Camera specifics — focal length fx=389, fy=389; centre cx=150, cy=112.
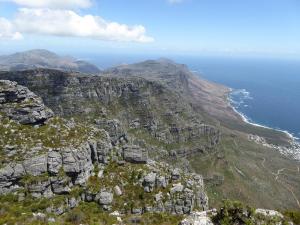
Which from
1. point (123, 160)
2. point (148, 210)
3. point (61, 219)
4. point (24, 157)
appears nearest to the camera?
point (61, 219)

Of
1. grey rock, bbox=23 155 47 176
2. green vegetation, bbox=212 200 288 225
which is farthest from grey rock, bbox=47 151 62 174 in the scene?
green vegetation, bbox=212 200 288 225

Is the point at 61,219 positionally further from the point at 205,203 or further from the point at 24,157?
the point at 205,203

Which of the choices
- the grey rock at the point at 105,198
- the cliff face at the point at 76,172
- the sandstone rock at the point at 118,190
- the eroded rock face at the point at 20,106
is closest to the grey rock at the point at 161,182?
the cliff face at the point at 76,172

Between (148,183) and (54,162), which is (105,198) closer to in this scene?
(148,183)

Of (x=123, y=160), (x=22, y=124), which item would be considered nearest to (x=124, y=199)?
(x=123, y=160)

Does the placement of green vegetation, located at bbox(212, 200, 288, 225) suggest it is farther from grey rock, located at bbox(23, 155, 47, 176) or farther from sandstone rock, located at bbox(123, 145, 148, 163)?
sandstone rock, located at bbox(123, 145, 148, 163)

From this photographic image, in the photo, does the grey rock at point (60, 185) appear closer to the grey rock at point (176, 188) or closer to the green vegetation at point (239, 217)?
the grey rock at point (176, 188)

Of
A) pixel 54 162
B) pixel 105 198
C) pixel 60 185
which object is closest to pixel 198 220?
Answer: pixel 105 198

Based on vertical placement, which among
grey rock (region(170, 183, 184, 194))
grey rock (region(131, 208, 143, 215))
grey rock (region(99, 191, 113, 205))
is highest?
grey rock (region(99, 191, 113, 205))
